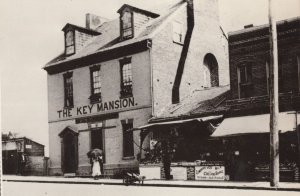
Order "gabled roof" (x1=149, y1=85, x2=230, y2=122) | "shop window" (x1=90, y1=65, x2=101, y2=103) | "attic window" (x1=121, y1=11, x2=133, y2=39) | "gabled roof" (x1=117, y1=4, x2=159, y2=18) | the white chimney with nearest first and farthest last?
"gabled roof" (x1=149, y1=85, x2=230, y2=122), "gabled roof" (x1=117, y1=4, x2=159, y2=18), "attic window" (x1=121, y1=11, x2=133, y2=39), "shop window" (x1=90, y1=65, x2=101, y2=103), the white chimney

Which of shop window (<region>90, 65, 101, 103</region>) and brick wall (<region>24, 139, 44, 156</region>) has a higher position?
shop window (<region>90, 65, 101, 103</region>)

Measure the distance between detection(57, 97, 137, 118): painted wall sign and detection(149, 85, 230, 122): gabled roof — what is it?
185cm

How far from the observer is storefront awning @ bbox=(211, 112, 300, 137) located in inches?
737

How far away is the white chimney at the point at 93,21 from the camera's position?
105 ft

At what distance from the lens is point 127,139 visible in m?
25.9

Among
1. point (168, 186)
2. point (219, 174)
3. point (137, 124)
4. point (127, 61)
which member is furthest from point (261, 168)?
point (127, 61)

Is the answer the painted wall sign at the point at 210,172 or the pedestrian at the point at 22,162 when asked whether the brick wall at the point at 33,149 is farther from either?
the painted wall sign at the point at 210,172

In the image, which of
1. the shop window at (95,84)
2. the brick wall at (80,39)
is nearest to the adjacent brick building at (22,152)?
the shop window at (95,84)

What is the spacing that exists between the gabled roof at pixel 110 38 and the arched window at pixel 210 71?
358cm

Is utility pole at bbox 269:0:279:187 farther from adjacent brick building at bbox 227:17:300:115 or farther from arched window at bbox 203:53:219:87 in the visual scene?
arched window at bbox 203:53:219:87

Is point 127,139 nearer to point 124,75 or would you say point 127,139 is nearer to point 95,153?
point 95,153

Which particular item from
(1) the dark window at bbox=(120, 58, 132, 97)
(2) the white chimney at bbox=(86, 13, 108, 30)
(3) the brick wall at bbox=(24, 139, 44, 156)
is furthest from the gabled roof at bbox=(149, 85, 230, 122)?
(3) the brick wall at bbox=(24, 139, 44, 156)

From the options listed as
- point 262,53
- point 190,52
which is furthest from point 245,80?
point 190,52

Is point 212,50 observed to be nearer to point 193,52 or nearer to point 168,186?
point 193,52
